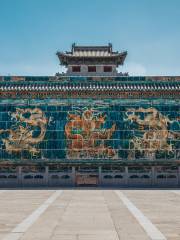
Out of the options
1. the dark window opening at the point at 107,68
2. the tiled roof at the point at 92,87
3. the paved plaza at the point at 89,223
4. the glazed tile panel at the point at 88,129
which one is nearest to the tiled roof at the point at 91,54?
the dark window opening at the point at 107,68

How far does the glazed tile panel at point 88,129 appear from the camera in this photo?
2962 centimetres

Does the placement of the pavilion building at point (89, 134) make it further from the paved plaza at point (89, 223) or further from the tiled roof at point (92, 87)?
the paved plaza at point (89, 223)

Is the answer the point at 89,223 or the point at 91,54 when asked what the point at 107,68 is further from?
the point at 89,223

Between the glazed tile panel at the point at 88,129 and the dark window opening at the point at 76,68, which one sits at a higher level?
the dark window opening at the point at 76,68

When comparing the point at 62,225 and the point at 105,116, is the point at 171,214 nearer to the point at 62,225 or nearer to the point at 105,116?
the point at 62,225

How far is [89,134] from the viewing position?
2983 cm

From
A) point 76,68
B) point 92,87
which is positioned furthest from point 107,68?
point 92,87

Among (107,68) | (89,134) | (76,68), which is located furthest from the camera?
(76,68)

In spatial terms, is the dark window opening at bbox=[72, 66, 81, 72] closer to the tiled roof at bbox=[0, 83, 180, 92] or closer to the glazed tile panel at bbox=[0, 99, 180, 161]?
the tiled roof at bbox=[0, 83, 180, 92]

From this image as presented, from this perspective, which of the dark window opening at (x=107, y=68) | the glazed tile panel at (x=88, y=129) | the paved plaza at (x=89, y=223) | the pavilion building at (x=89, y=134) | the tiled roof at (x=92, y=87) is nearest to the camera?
the paved plaza at (x=89, y=223)

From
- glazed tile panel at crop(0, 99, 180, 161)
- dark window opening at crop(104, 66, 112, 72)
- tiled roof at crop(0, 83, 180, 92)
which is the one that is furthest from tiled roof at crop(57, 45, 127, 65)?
glazed tile panel at crop(0, 99, 180, 161)

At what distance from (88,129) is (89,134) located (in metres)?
0.34

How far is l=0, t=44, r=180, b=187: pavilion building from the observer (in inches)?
1158

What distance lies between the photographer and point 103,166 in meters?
29.5
